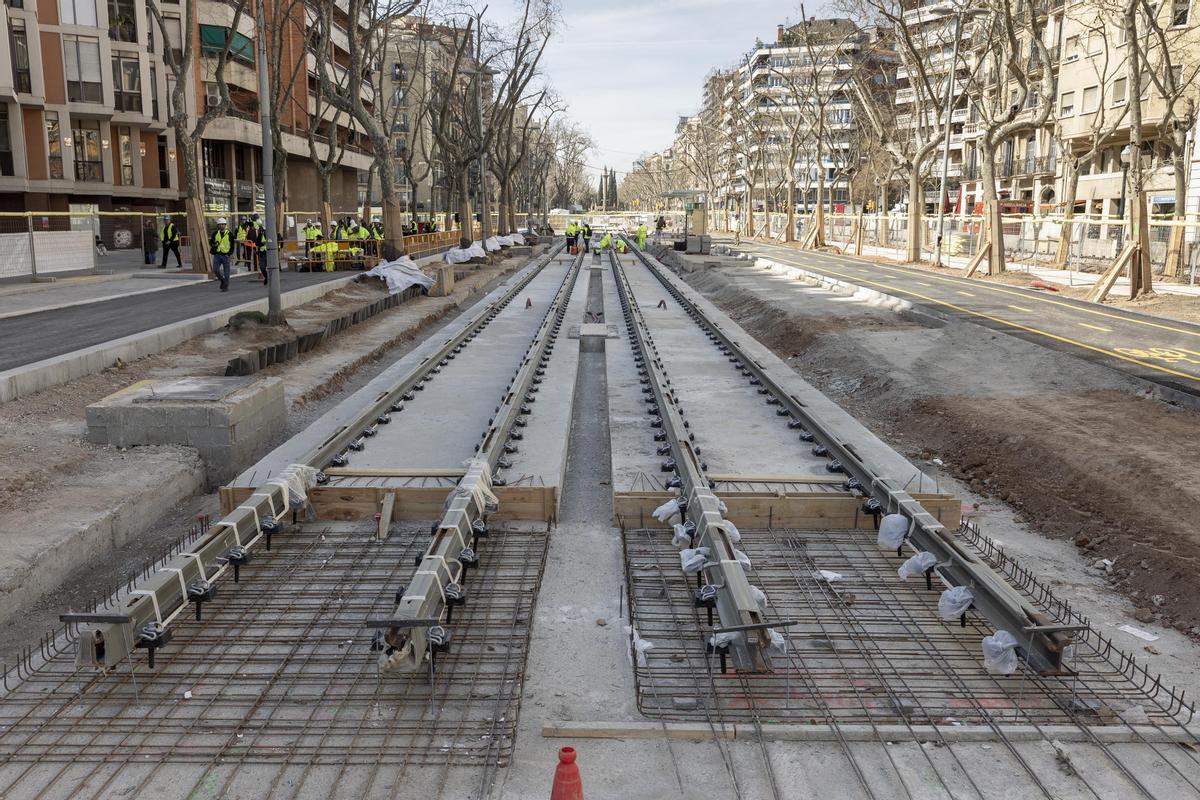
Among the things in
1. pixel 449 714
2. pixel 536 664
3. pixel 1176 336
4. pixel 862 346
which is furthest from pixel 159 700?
pixel 1176 336

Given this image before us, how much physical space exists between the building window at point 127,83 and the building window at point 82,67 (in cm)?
142

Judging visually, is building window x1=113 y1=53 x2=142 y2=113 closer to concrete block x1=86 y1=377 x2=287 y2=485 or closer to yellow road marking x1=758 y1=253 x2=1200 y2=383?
yellow road marking x1=758 y1=253 x2=1200 y2=383

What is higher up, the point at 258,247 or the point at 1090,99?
the point at 1090,99

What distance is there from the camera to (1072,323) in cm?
1936

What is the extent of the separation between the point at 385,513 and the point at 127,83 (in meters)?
45.3

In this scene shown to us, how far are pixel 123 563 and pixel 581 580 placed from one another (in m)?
3.43

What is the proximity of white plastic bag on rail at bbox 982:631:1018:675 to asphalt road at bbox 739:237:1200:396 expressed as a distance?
8.35m

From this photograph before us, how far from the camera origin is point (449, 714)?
4543mm

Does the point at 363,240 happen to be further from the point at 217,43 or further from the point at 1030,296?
the point at 217,43

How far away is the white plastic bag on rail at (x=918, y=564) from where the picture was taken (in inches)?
237

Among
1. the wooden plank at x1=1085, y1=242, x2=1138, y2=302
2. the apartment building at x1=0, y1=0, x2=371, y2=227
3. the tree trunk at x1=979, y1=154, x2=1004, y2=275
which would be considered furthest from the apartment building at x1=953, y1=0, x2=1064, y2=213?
the apartment building at x1=0, y1=0, x2=371, y2=227

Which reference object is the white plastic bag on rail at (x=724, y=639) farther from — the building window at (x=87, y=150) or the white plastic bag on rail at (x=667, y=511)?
the building window at (x=87, y=150)

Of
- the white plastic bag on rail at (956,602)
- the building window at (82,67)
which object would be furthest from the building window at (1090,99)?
the white plastic bag on rail at (956,602)

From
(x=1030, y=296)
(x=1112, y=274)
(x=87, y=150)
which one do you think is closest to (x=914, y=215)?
(x=1030, y=296)
